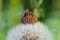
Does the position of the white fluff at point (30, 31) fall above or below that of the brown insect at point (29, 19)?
below

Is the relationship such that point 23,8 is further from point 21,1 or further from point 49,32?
point 49,32

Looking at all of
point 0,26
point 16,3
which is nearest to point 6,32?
point 0,26

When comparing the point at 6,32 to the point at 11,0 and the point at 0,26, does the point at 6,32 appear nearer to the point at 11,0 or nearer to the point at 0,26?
the point at 0,26

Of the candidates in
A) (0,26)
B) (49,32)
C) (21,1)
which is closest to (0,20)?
(0,26)

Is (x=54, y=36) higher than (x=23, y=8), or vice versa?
(x=23, y=8)
